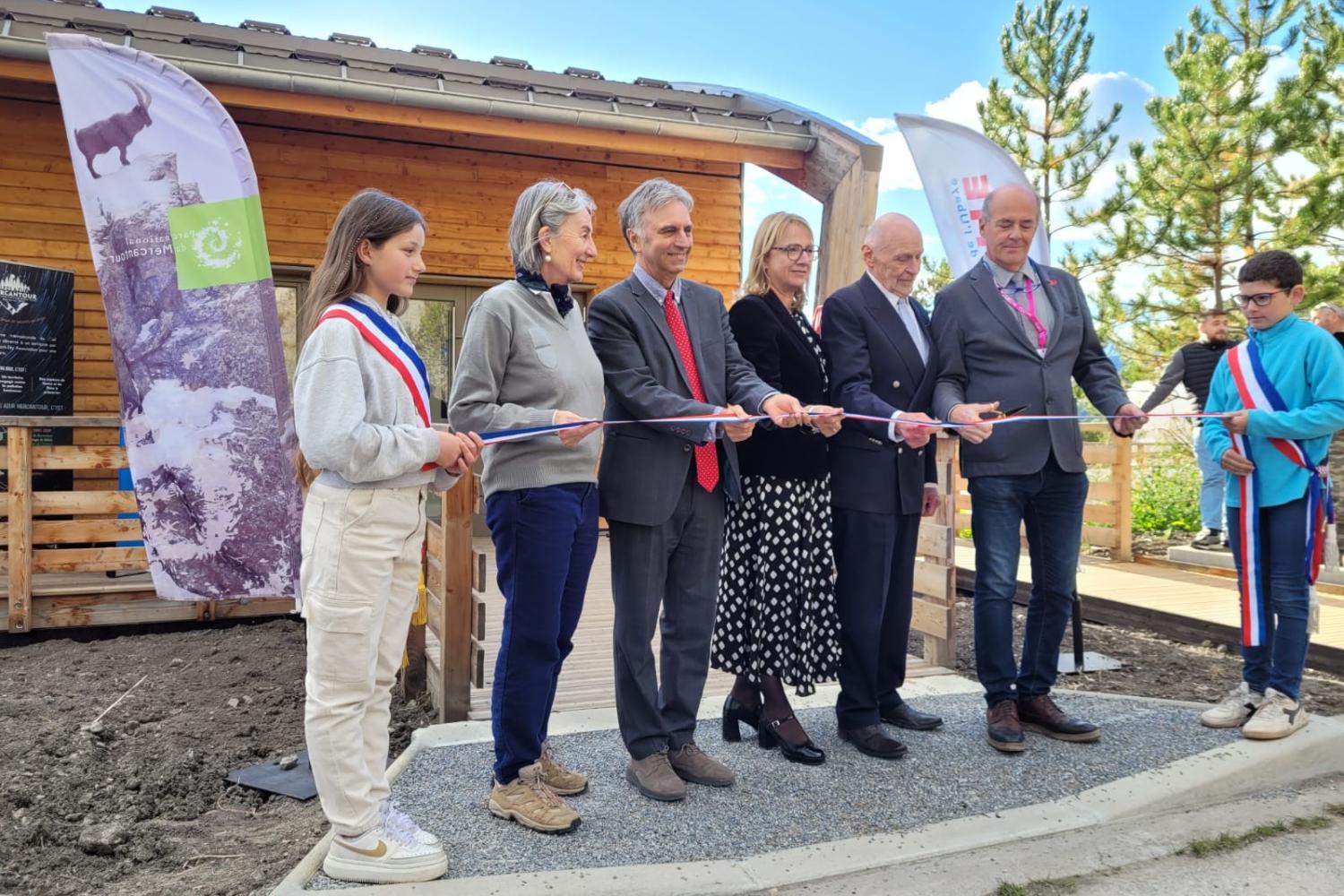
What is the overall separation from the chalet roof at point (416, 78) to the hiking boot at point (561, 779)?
5504 mm

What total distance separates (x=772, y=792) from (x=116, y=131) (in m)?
4.30

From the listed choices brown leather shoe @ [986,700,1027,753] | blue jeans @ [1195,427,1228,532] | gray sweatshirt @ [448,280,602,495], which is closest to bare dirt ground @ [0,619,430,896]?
gray sweatshirt @ [448,280,602,495]

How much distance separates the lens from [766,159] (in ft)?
26.3

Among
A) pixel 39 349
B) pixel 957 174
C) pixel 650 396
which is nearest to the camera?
pixel 650 396

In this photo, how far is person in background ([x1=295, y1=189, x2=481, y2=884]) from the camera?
216cm

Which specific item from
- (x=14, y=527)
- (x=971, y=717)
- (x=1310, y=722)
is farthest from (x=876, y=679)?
(x=14, y=527)

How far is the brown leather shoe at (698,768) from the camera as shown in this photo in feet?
9.49

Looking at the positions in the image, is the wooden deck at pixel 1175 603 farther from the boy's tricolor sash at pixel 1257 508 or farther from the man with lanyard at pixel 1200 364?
the boy's tricolor sash at pixel 1257 508

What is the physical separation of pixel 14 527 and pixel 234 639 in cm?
139

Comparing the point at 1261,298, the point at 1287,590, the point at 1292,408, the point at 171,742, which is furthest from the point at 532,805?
the point at 1261,298

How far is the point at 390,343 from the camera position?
229 cm

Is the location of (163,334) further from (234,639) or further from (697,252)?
(697,252)

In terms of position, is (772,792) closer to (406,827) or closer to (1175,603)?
(406,827)

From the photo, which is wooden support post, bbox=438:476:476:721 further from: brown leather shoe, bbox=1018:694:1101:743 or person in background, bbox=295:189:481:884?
brown leather shoe, bbox=1018:694:1101:743
